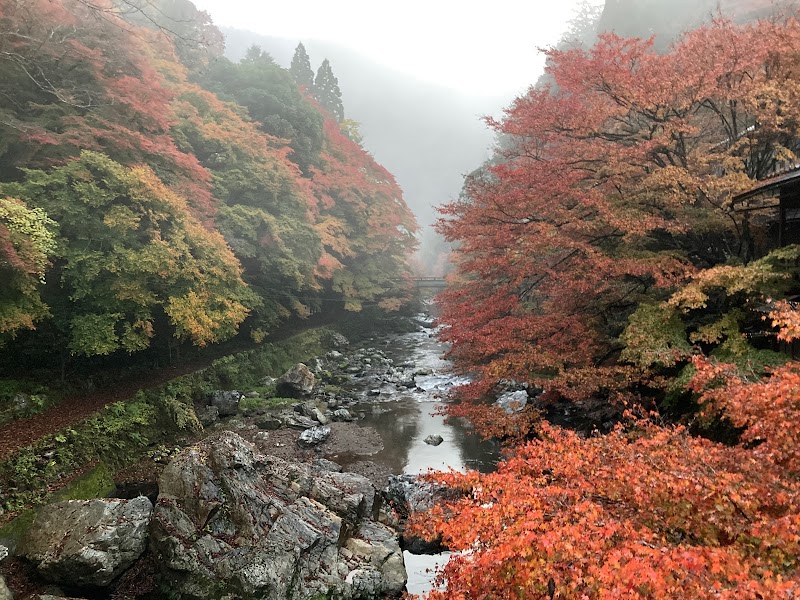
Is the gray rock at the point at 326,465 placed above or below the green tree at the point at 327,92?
below

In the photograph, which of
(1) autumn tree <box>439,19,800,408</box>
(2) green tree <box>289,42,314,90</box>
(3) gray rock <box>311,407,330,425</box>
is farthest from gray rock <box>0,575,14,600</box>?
(2) green tree <box>289,42,314,90</box>

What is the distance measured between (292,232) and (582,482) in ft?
78.5

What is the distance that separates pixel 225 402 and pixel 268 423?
2.67 meters

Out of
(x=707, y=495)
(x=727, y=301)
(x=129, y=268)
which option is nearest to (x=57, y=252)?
(x=129, y=268)

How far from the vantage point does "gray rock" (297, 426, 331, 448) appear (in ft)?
55.3

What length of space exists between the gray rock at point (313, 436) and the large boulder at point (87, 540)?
24.3ft

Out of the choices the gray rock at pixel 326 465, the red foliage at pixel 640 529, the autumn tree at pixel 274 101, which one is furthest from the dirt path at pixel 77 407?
the autumn tree at pixel 274 101

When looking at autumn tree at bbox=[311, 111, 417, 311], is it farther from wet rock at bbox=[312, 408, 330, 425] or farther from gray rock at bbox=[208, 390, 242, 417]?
wet rock at bbox=[312, 408, 330, 425]

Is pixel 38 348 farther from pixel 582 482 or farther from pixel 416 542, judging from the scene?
pixel 582 482

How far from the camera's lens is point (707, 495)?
17.4 feet

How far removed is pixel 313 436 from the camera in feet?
56.4

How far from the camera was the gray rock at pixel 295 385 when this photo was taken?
22.6 metres

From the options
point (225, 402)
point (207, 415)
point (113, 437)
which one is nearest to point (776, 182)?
point (113, 437)

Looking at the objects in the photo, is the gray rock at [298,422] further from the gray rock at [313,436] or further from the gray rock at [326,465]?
the gray rock at [326,465]
